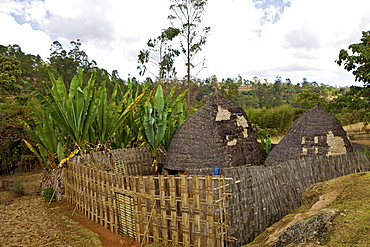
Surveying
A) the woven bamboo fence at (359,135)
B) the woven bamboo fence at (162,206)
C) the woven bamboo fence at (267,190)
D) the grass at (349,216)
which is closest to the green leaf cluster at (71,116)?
the woven bamboo fence at (162,206)

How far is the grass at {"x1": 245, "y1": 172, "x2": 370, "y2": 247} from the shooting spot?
254 centimetres

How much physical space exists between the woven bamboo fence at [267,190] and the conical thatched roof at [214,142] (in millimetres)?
2183

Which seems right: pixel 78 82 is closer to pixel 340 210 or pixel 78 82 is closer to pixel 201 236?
pixel 201 236

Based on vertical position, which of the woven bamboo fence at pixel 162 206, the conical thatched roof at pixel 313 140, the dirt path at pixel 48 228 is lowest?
the dirt path at pixel 48 228

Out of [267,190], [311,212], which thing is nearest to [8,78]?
[267,190]

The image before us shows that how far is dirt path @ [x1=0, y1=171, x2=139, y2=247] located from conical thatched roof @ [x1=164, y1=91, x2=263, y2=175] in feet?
10.2

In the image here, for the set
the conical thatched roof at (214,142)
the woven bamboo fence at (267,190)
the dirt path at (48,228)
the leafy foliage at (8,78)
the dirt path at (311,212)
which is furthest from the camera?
the leafy foliage at (8,78)

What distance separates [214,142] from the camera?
26.1 feet

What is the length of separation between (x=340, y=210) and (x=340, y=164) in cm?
385

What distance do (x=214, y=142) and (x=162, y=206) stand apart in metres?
3.76

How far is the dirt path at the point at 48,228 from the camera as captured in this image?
4918 mm

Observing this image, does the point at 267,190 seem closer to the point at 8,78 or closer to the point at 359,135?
the point at 8,78

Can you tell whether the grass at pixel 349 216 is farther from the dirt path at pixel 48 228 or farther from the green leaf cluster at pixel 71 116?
the green leaf cluster at pixel 71 116

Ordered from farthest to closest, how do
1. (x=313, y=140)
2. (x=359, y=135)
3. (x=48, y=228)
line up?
1. (x=359, y=135)
2. (x=313, y=140)
3. (x=48, y=228)
